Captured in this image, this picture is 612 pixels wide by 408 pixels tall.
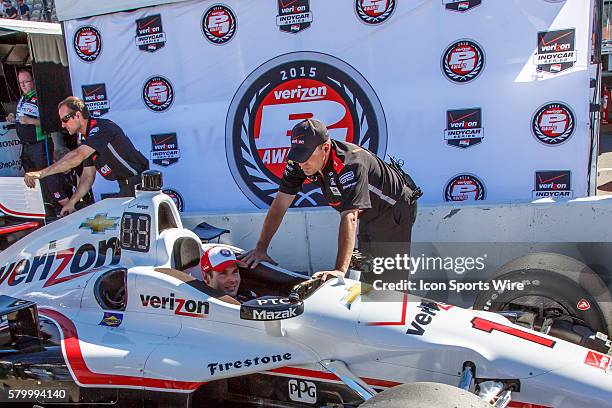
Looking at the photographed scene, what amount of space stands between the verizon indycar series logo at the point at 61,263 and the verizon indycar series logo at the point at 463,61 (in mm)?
3400

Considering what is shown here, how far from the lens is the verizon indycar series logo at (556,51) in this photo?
4797 mm

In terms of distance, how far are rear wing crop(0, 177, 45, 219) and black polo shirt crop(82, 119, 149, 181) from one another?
58cm

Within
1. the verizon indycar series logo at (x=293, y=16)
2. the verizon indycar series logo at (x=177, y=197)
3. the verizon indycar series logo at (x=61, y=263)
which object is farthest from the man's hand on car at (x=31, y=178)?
the verizon indycar series logo at (x=293, y=16)

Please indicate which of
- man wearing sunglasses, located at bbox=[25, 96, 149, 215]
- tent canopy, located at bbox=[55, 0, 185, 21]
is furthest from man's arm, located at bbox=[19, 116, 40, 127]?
man wearing sunglasses, located at bbox=[25, 96, 149, 215]

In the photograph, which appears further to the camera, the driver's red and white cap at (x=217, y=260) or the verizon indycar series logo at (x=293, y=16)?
the verizon indycar series logo at (x=293, y=16)

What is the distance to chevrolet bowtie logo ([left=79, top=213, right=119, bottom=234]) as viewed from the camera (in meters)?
3.75

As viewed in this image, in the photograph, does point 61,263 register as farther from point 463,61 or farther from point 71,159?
point 463,61

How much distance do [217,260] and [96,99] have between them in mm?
4382

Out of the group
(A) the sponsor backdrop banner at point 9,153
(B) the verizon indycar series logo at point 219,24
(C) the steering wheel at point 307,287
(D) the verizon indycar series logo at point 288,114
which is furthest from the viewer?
(A) the sponsor backdrop banner at point 9,153

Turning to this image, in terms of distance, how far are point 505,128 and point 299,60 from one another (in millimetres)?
2160

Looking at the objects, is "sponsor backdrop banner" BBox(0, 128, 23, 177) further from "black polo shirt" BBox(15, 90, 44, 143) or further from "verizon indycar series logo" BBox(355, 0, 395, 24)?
"verizon indycar series logo" BBox(355, 0, 395, 24)

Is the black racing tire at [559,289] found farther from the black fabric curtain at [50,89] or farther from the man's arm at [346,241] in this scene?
the black fabric curtain at [50,89]

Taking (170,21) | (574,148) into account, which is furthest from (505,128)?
(170,21)

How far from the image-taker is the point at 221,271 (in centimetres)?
318
